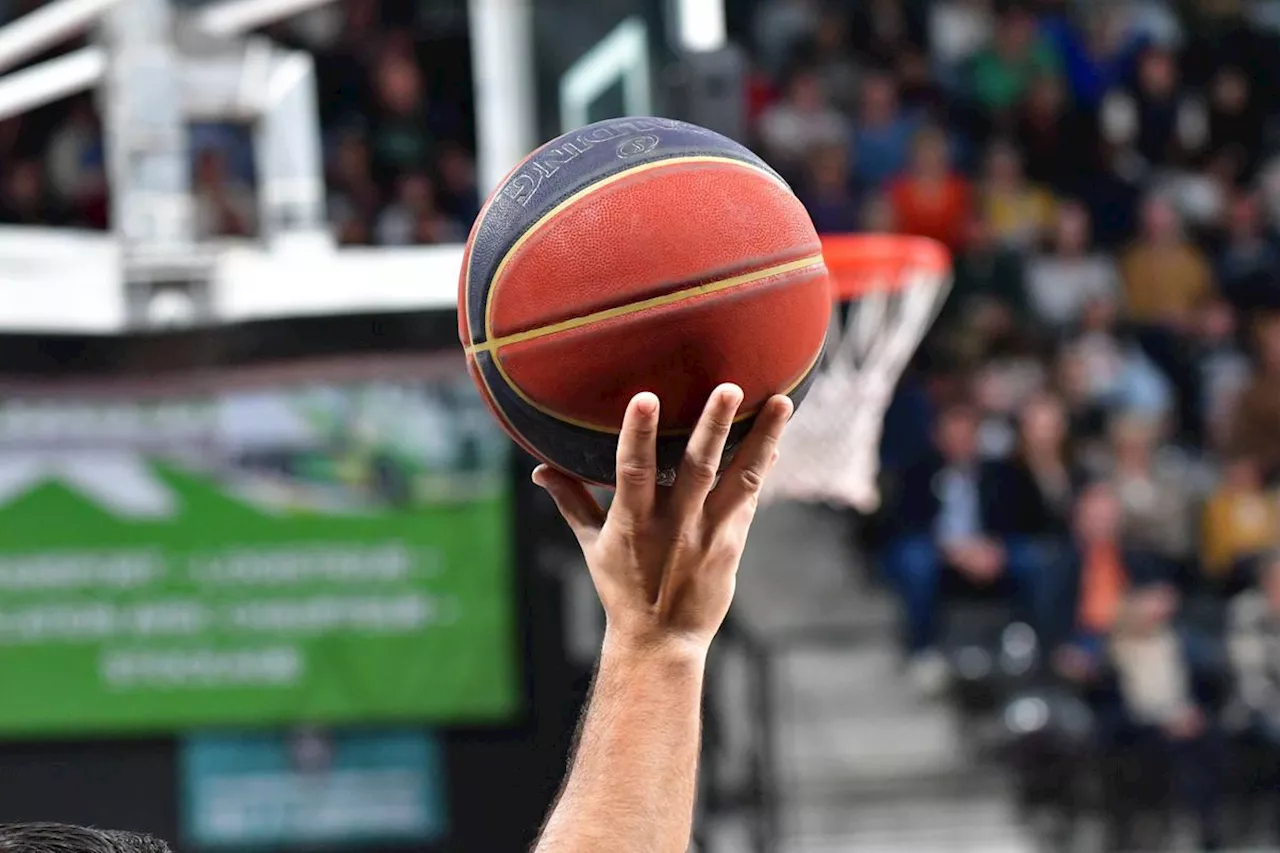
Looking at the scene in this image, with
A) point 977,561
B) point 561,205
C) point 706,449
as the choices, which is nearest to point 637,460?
point 706,449

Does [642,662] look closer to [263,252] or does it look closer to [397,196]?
[263,252]

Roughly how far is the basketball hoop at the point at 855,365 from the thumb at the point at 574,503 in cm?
364

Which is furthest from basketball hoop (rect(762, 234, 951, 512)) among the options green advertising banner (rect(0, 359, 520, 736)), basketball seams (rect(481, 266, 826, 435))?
basketball seams (rect(481, 266, 826, 435))

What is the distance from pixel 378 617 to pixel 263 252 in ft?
4.67

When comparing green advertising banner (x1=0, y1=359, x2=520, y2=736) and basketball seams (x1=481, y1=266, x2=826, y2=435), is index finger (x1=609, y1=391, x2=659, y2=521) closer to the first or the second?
basketball seams (x1=481, y1=266, x2=826, y2=435)

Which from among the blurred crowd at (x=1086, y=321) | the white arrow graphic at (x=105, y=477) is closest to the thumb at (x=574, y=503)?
the white arrow graphic at (x=105, y=477)

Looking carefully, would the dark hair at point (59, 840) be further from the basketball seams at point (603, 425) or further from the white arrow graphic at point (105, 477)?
the white arrow graphic at point (105, 477)

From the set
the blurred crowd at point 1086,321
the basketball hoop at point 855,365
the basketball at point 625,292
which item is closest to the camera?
the basketball at point 625,292

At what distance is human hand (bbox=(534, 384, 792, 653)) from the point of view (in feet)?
5.50

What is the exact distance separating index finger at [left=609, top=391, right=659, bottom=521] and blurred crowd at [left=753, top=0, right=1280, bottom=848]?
634cm

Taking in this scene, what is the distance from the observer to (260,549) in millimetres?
6477

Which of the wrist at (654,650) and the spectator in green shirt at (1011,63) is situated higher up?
the spectator in green shirt at (1011,63)

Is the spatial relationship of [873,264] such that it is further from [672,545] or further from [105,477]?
[672,545]

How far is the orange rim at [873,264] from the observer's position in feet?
19.9
